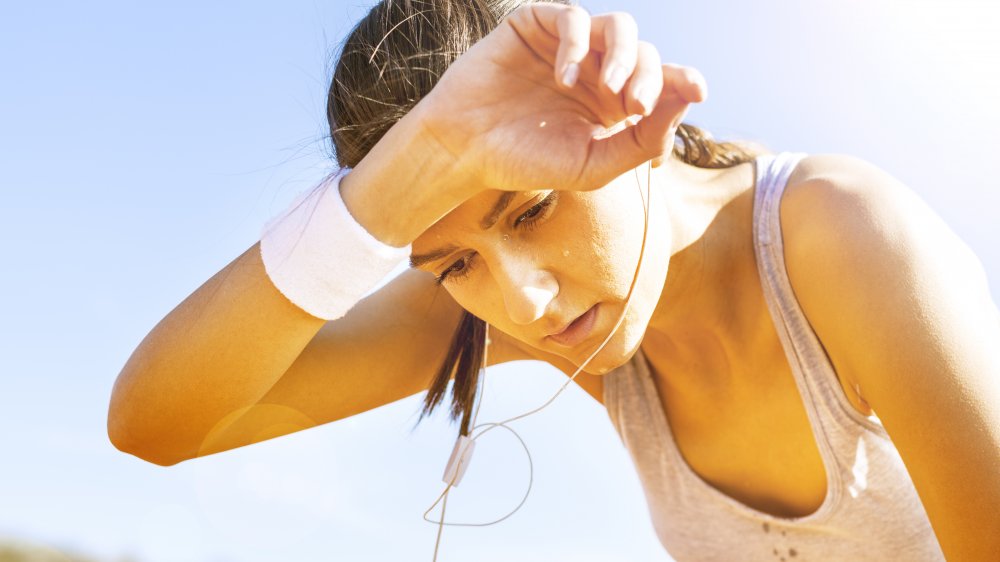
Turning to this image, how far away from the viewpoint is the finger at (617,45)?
919 millimetres

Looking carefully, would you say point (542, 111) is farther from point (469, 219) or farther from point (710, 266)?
point (710, 266)

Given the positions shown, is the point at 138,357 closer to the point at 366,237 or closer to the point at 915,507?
the point at 366,237

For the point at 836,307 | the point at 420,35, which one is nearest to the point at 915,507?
the point at 836,307

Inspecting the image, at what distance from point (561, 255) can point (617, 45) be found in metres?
0.46

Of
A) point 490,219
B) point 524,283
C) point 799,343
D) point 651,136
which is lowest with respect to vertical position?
point 799,343

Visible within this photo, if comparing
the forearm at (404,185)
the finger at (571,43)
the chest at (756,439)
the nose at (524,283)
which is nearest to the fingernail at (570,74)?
the finger at (571,43)

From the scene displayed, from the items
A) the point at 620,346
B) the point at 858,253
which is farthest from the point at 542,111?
the point at 858,253

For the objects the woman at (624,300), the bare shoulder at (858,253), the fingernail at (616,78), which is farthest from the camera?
the bare shoulder at (858,253)

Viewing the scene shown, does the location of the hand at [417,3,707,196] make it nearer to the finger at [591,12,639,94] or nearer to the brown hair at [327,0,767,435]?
the finger at [591,12,639,94]

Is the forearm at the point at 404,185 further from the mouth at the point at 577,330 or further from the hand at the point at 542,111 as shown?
the mouth at the point at 577,330

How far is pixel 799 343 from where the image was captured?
5.31ft

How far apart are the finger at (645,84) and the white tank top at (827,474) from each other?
0.80m

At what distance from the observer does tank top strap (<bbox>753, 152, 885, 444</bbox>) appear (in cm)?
160

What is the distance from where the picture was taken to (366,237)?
54.0 inches
